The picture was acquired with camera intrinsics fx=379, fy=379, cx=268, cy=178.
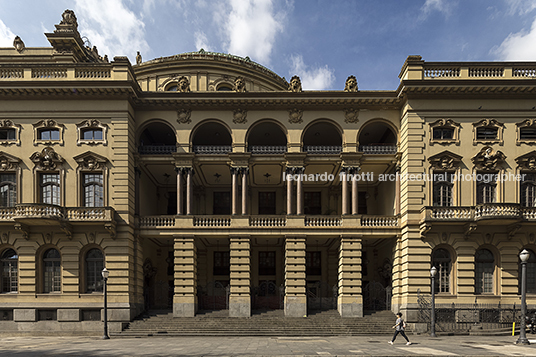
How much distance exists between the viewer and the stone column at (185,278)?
28.0m

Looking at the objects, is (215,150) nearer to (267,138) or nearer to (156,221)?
(267,138)

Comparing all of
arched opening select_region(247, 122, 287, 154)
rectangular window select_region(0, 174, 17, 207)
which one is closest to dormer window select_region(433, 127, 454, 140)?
arched opening select_region(247, 122, 287, 154)

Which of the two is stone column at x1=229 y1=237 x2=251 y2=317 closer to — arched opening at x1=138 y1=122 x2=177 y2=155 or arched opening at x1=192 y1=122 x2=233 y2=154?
arched opening at x1=192 y1=122 x2=233 y2=154

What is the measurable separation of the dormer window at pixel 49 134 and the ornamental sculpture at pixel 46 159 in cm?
103

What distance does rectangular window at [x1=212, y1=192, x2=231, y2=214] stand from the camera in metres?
36.9

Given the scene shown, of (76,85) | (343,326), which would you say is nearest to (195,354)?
(343,326)

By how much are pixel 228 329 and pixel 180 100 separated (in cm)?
1744

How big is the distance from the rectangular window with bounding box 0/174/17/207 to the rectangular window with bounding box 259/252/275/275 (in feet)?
69.2

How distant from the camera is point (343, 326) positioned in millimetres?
26281

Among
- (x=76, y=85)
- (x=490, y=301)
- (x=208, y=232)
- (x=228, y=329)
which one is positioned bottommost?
(x=228, y=329)

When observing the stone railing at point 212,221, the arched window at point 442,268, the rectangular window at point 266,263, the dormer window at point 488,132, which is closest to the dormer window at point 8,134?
the stone railing at point 212,221

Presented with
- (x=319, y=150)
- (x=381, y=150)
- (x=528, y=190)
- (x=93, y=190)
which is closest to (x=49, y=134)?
(x=93, y=190)

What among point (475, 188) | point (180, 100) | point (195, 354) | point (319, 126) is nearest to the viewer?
point (195, 354)

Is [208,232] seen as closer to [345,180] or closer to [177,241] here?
[177,241]
